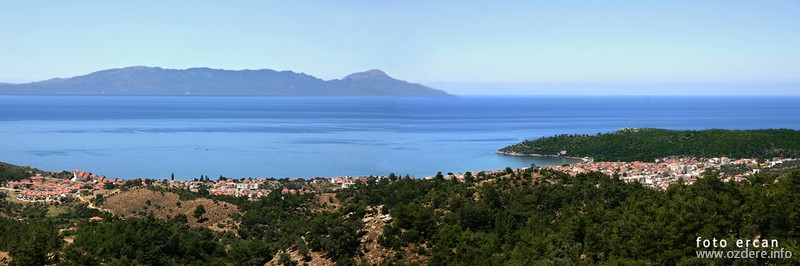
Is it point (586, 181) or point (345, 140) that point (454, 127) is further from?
point (586, 181)

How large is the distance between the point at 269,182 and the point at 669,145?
47.1 meters

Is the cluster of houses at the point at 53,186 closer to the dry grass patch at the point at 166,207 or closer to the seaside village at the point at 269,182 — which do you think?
the seaside village at the point at 269,182

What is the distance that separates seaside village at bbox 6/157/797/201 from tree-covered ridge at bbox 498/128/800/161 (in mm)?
5903

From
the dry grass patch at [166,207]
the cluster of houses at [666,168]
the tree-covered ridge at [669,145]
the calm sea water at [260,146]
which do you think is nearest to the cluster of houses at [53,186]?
the dry grass patch at [166,207]

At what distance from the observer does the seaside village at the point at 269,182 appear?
51781mm

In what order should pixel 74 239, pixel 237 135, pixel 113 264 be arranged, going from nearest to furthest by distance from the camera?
1. pixel 113 264
2. pixel 74 239
3. pixel 237 135

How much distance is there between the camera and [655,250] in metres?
19.5

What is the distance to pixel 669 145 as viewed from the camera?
81.6 metres

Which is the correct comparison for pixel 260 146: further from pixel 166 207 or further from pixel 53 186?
pixel 166 207

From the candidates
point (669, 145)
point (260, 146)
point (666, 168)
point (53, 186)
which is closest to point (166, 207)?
point (53, 186)

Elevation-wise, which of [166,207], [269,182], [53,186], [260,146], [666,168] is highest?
[166,207]

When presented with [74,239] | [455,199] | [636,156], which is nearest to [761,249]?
[455,199]

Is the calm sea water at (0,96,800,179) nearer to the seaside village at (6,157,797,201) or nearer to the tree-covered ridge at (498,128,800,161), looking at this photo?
the tree-covered ridge at (498,128,800,161)

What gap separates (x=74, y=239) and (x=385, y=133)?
99524 mm
